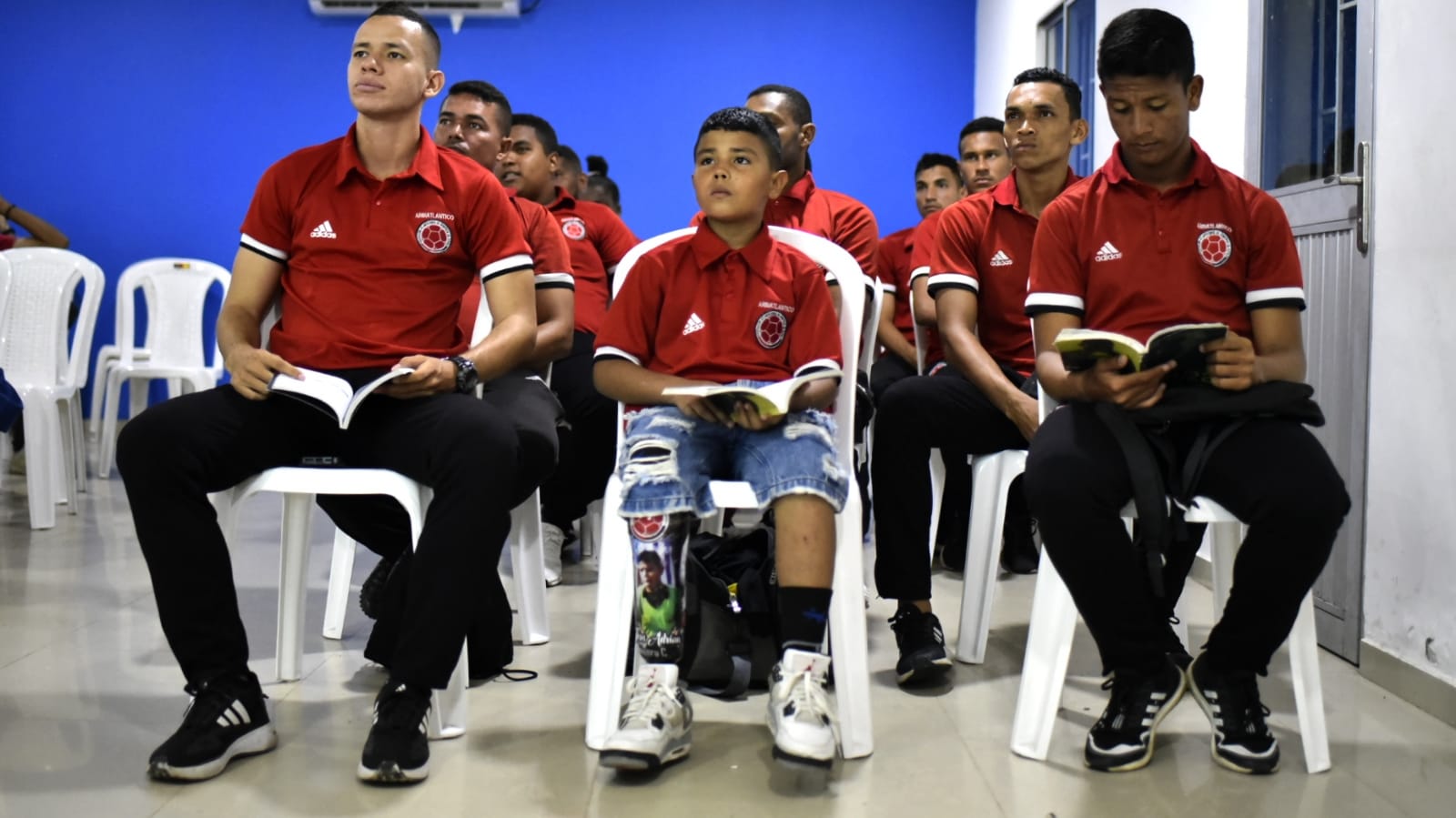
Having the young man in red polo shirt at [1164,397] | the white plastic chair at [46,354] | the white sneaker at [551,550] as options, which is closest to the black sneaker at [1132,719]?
the young man in red polo shirt at [1164,397]

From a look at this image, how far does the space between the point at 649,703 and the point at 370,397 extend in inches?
28.0

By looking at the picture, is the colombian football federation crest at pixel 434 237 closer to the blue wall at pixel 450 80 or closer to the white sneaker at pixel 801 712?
the white sneaker at pixel 801 712

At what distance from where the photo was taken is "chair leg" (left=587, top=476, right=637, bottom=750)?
1.97 meters

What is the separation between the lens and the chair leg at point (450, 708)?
202cm

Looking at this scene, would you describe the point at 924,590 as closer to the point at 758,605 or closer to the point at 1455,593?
the point at 758,605

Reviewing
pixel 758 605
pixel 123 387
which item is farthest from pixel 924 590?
pixel 123 387

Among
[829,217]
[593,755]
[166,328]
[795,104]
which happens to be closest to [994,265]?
[829,217]

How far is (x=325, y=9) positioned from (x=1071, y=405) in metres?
5.69

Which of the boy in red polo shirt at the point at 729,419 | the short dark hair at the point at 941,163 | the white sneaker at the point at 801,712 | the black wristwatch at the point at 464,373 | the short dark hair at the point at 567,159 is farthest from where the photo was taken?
the short dark hair at the point at 941,163

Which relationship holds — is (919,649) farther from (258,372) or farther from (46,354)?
(46,354)

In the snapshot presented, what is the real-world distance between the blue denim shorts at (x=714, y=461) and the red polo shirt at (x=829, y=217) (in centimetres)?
118

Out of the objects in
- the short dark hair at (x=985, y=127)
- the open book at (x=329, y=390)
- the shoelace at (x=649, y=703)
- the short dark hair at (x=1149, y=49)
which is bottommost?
the shoelace at (x=649, y=703)

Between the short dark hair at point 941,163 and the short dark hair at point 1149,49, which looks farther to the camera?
the short dark hair at point 941,163

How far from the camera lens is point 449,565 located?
188 centimetres
